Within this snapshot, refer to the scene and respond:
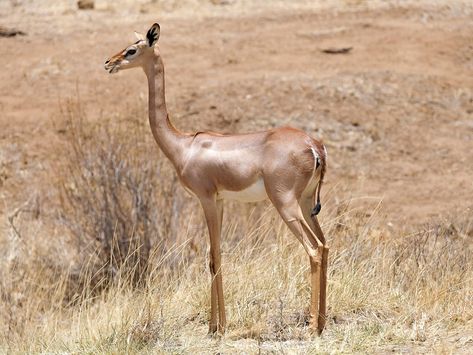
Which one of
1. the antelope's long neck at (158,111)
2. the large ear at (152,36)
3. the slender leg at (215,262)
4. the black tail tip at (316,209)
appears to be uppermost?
the large ear at (152,36)

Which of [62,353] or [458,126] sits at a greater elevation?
[62,353]

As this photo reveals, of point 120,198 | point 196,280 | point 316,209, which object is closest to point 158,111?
point 316,209

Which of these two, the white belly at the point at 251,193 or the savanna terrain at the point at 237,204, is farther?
the savanna terrain at the point at 237,204

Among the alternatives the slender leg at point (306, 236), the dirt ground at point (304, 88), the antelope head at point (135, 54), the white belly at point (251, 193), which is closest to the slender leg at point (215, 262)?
the white belly at point (251, 193)

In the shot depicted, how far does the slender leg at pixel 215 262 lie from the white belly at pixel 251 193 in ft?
0.40

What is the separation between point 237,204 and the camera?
461 inches

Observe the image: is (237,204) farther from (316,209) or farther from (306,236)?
(306,236)

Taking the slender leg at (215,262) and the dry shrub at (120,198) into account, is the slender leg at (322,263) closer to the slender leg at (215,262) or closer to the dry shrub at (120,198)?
the slender leg at (215,262)

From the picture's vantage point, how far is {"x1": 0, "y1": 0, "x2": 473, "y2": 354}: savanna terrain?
7426 mm

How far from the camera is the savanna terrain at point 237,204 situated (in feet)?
24.4

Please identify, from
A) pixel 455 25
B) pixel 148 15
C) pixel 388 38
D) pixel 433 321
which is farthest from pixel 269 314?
pixel 148 15

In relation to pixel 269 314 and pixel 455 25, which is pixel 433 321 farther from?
pixel 455 25

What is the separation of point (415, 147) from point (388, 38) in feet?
11.5

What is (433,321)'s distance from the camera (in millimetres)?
7156
